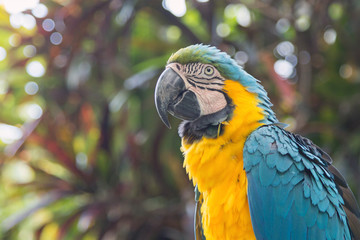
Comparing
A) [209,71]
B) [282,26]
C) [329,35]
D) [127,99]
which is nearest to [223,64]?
[209,71]

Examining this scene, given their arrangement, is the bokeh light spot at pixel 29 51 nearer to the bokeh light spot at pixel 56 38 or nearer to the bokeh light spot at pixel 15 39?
the bokeh light spot at pixel 15 39

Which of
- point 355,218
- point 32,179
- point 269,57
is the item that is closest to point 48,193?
point 32,179

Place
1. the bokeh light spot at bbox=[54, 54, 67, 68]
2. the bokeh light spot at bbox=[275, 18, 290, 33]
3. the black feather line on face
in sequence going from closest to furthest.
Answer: the black feather line on face → the bokeh light spot at bbox=[275, 18, 290, 33] → the bokeh light spot at bbox=[54, 54, 67, 68]

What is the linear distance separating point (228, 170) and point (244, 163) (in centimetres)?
6

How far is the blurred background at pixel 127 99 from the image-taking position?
2426mm

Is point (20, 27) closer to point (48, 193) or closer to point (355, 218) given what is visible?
point (48, 193)

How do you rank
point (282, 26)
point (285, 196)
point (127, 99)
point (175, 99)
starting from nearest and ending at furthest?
point (285, 196), point (175, 99), point (127, 99), point (282, 26)

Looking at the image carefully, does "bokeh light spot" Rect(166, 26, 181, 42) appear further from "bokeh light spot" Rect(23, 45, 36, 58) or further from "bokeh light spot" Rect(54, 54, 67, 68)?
"bokeh light spot" Rect(23, 45, 36, 58)

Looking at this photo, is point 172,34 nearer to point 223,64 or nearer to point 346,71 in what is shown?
point 346,71

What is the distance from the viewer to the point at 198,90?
1.24 meters

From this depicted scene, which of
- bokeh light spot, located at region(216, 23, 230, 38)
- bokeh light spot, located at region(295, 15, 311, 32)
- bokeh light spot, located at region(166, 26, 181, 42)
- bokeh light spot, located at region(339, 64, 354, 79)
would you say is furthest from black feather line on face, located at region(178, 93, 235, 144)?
bokeh light spot, located at region(166, 26, 181, 42)

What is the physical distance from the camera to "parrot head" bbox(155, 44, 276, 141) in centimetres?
123

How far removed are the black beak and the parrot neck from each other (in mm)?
97

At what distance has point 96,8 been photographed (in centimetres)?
254
